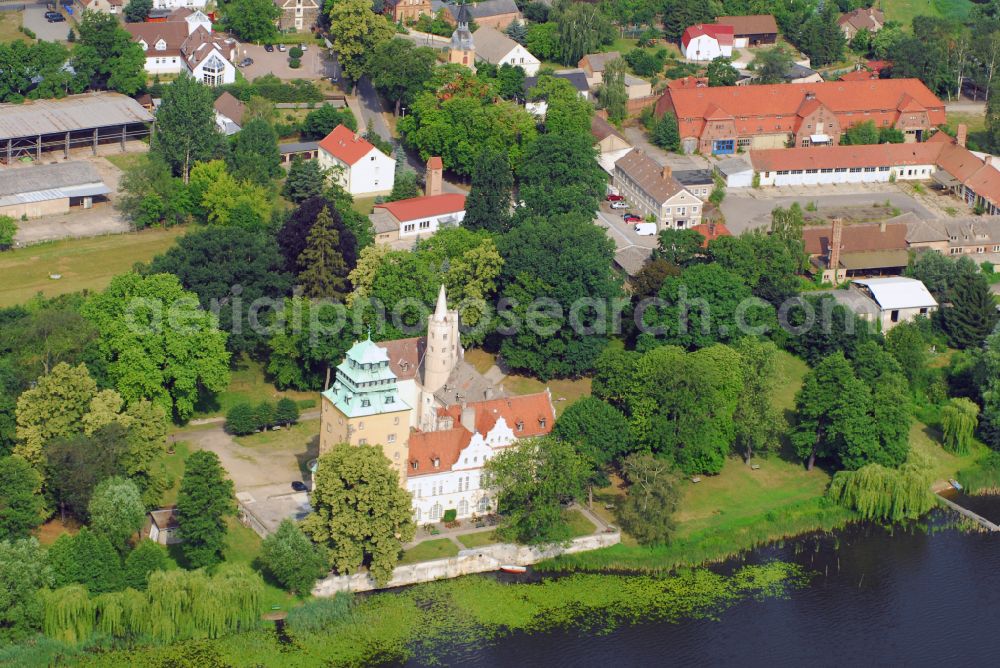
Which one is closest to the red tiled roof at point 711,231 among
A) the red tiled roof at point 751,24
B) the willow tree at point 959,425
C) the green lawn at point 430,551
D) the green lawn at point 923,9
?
the willow tree at point 959,425

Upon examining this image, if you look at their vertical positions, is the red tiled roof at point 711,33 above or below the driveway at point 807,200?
above

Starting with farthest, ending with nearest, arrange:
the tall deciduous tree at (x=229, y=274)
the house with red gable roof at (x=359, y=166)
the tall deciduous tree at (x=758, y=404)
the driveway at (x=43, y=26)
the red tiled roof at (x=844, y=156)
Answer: the driveway at (x=43, y=26)
the red tiled roof at (x=844, y=156)
the house with red gable roof at (x=359, y=166)
the tall deciduous tree at (x=229, y=274)
the tall deciduous tree at (x=758, y=404)

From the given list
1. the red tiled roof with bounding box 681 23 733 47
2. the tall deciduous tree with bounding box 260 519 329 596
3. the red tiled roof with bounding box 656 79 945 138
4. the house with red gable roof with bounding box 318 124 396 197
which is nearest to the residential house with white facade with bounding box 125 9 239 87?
the house with red gable roof with bounding box 318 124 396 197

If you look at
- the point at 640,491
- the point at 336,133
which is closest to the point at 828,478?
the point at 640,491

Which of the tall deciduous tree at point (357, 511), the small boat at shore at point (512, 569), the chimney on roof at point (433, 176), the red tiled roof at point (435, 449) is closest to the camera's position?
the tall deciduous tree at point (357, 511)

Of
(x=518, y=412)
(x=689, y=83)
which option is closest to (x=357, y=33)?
(x=689, y=83)

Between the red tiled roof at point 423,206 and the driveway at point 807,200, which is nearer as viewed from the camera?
the red tiled roof at point 423,206

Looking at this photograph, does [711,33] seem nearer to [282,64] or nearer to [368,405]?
[282,64]

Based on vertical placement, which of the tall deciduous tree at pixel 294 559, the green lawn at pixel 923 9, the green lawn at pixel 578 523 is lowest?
the green lawn at pixel 578 523

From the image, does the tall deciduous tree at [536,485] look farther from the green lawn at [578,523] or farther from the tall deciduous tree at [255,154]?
the tall deciduous tree at [255,154]
